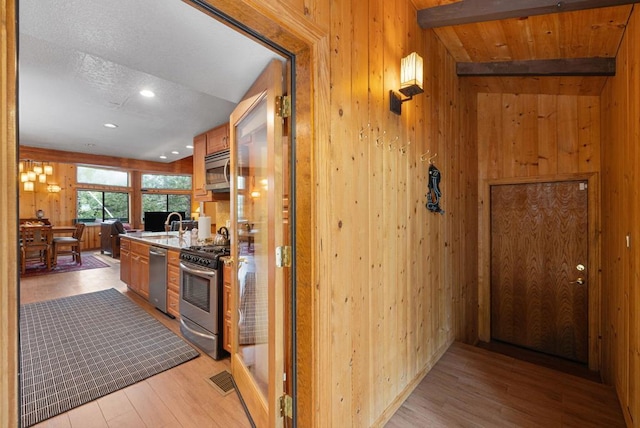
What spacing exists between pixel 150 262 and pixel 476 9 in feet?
14.1

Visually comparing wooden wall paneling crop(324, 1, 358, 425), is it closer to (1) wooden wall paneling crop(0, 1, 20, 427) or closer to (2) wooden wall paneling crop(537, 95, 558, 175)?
(1) wooden wall paneling crop(0, 1, 20, 427)

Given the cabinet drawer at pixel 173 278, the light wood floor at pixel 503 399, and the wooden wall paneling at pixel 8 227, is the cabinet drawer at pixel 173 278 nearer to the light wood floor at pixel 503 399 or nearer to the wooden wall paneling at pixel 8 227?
the light wood floor at pixel 503 399

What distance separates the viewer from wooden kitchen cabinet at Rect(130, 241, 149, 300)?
4016mm

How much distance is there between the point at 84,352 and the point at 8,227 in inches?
117

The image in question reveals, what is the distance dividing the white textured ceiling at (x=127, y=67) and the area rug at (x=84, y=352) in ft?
6.82

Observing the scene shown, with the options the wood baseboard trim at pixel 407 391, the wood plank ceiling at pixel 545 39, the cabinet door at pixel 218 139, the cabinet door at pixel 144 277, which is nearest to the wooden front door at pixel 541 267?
the wood plank ceiling at pixel 545 39

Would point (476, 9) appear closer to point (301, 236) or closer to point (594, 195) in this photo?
point (301, 236)

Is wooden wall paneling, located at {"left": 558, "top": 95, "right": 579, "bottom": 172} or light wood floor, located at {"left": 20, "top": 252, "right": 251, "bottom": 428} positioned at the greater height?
wooden wall paneling, located at {"left": 558, "top": 95, "right": 579, "bottom": 172}

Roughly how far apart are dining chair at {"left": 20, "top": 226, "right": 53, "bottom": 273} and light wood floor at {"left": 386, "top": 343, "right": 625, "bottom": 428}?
7.52 m

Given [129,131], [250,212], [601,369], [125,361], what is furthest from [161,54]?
[601,369]

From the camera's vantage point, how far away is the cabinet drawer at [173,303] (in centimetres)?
337

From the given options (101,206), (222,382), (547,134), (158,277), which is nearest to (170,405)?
(222,382)

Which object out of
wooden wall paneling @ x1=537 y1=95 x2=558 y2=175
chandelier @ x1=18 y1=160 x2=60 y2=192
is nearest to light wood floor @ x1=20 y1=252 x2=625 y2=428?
wooden wall paneling @ x1=537 y1=95 x2=558 y2=175

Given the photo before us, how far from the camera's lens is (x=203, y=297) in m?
2.76
